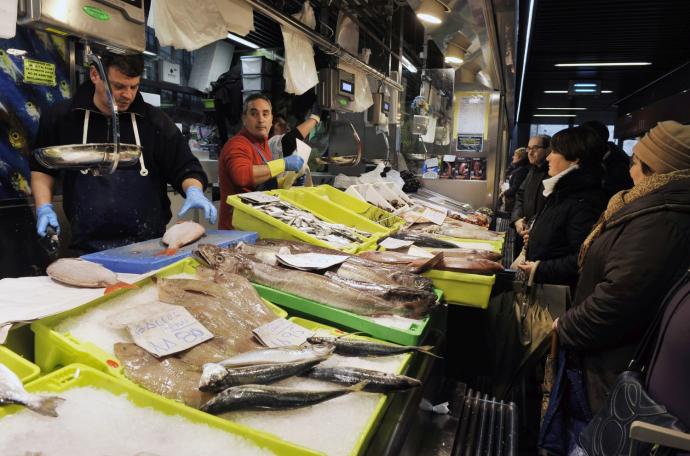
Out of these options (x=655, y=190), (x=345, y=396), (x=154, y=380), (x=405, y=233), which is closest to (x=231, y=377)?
(x=154, y=380)

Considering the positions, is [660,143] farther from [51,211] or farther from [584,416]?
[51,211]

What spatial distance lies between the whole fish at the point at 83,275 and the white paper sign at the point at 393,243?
161 centimetres

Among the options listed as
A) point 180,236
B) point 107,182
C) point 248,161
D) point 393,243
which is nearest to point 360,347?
point 180,236

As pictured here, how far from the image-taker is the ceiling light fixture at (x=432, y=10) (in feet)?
10.6

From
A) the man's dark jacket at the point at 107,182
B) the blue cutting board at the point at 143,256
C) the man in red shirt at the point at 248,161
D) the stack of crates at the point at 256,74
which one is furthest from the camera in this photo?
the stack of crates at the point at 256,74

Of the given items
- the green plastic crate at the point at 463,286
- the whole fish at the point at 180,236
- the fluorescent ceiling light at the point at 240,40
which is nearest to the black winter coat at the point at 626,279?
the green plastic crate at the point at 463,286

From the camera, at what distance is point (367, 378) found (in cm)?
133

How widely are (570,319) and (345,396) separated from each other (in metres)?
1.63

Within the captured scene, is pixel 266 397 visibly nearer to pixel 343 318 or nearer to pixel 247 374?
pixel 247 374

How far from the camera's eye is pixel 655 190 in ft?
7.36

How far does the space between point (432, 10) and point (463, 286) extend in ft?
6.78

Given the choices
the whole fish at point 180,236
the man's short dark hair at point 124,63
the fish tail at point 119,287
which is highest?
the man's short dark hair at point 124,63

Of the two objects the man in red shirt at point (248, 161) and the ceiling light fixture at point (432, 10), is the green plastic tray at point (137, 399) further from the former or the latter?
the ceiling light fixture at point (432, 10)

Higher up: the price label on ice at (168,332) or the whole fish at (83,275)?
the whole fish at (83,275)
